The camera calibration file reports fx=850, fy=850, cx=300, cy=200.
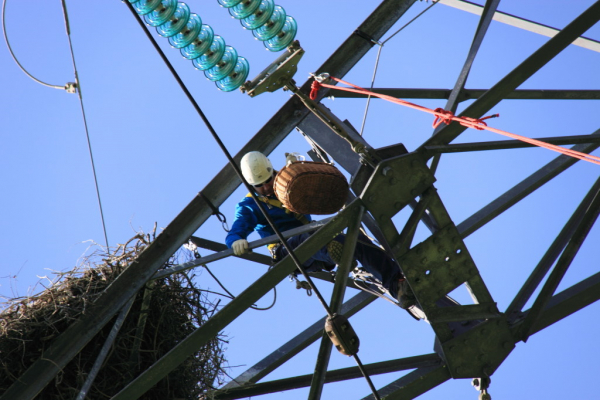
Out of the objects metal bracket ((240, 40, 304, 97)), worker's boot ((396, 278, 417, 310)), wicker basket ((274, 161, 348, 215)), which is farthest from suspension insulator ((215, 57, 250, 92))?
worker's boot ((396, 278, 417, 310))

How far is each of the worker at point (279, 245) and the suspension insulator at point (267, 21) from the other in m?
0.94

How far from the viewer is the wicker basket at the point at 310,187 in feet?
18.7

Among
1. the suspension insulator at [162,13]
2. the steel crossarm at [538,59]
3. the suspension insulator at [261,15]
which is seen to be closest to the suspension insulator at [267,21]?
the suspension insulator at [261,15]

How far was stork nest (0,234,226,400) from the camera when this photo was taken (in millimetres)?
6246

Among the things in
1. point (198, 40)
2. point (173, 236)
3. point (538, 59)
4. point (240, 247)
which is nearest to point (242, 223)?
point (240, 247)

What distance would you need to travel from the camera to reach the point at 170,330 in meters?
6.88

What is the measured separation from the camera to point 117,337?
6523 millimetres

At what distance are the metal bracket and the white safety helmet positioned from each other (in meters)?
0.49

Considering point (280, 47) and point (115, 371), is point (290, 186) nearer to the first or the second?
point (280, 47)

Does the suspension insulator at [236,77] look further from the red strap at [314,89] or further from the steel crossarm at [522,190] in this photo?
the steel crossarm at [522,190]

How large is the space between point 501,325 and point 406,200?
1191mm

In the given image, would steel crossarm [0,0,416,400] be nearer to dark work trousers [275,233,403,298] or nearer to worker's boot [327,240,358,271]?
worker's boot [327,240,358,271]

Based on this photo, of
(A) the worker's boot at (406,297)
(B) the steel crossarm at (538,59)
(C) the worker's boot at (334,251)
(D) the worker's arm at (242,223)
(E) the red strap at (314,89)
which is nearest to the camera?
(B) the steel crossarm at (538,59)

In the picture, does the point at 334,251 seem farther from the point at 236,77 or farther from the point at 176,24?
the point at 176,24
